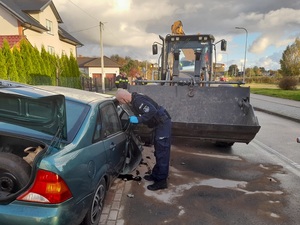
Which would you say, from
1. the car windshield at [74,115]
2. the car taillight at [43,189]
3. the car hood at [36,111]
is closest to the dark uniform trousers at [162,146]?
the car windshield at [74,115]

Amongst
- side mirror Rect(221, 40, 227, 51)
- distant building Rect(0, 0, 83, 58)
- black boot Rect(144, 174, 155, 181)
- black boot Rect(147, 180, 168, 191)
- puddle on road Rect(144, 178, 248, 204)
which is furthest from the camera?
distant building Rect(0, 0, 83, 58)

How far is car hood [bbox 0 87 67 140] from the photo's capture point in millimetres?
2482

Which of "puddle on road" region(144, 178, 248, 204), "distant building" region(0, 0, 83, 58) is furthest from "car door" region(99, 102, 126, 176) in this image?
"distant building" region(0, 0, 83, 58)

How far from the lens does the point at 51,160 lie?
2326 mm

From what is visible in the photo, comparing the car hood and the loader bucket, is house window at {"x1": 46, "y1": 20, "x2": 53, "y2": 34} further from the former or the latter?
the car hood

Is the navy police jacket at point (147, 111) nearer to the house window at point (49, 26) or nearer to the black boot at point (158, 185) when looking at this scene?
the black boot at point (158, 185)

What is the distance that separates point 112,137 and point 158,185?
138 cm

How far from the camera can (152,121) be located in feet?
14.9

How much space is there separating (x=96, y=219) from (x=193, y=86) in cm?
430

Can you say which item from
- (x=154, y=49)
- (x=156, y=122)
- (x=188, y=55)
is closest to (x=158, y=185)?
(x=156, y=122)

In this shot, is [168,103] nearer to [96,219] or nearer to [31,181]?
[96,219]

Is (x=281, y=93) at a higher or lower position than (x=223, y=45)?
lower

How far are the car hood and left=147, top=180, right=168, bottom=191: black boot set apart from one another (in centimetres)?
228

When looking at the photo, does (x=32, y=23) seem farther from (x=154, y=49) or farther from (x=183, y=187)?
(x=183, y=187)
